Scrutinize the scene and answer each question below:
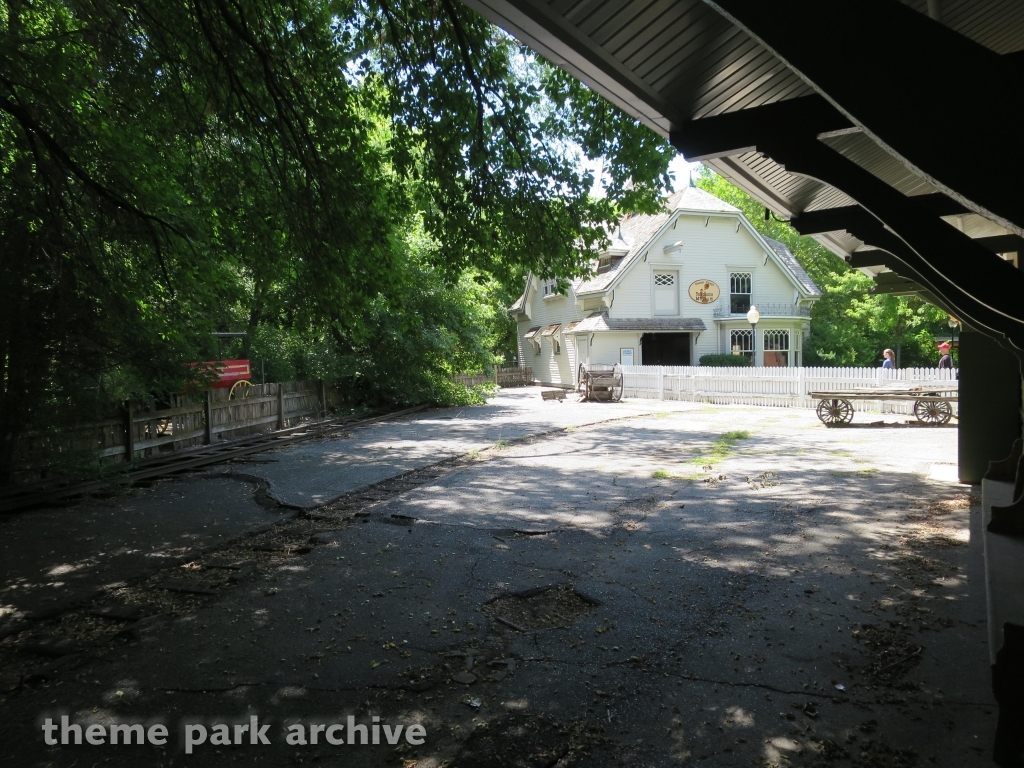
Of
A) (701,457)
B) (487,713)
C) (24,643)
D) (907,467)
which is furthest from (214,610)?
(907,467)

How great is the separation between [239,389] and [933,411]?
1759cm

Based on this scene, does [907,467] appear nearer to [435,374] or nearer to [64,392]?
[64,392]

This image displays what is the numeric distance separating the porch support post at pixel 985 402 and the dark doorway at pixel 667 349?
27.9m

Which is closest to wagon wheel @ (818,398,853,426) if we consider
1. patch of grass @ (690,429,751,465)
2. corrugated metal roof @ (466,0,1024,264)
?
patch of grass @ (690,429,751,465)

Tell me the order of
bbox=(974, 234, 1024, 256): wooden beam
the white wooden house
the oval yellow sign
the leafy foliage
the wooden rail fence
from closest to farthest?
bbox=(974, 234, 1024, 256): wooden beam → the leafy foliage → the white wooden house → the oval yellow sign → the wooden rail fence

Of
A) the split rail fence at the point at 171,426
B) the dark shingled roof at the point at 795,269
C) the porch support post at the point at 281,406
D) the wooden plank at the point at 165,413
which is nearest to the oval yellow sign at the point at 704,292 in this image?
the dark shingled roof at the point at 795,269

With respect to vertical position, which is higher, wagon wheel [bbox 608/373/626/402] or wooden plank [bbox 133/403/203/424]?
wooden plank [bbox 133/403/203/424]

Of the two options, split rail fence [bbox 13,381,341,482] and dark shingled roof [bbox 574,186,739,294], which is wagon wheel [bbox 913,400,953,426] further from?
dark shingled roof [bbox 574,186,739,294]

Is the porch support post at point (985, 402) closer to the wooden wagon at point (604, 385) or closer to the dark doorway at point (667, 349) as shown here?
the wooden wagon at point (604, 385)

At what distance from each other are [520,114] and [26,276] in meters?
6.94

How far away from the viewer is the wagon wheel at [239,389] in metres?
15.1

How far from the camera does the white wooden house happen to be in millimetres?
32156

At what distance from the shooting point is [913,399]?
646 inches

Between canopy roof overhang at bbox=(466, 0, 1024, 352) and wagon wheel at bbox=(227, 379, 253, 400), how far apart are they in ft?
41.5
